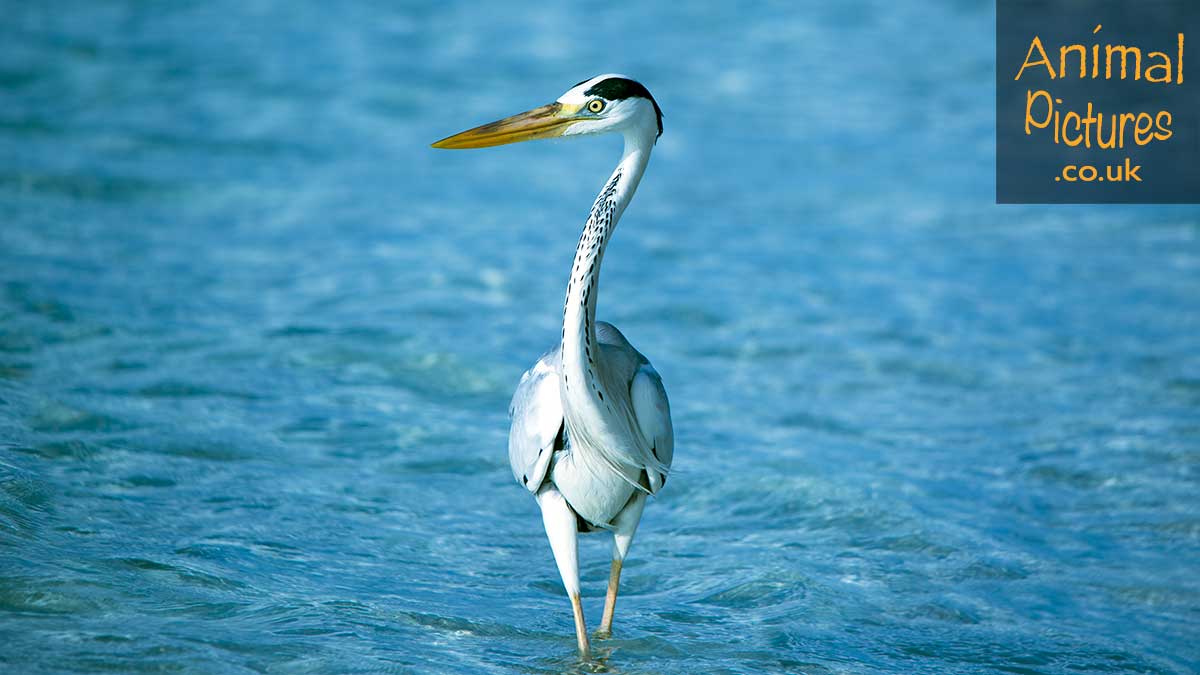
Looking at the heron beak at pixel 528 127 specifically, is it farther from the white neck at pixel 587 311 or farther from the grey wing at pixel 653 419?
the grey wing at pixel 653 419

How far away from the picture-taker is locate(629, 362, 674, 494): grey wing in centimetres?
460

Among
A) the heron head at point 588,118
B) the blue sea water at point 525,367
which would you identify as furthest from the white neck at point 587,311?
the blue sea water at point 525,367

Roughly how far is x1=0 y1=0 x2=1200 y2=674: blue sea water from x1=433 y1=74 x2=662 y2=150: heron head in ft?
5.94

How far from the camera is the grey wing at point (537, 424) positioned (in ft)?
14.8

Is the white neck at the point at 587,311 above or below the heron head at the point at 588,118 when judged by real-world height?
below

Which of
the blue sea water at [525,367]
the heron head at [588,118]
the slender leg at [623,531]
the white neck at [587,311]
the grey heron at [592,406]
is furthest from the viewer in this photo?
the blue sea water at [525,367]

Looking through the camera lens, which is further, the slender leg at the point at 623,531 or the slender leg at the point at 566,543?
the slender leg at the point at 623,531

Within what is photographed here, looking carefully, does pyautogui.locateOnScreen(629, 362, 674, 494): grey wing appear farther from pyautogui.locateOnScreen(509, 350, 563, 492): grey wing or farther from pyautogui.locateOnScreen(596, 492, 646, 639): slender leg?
pyautogui.locateOnScreen(509, 350, 563, 492): grey wing

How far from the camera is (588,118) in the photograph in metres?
4.51

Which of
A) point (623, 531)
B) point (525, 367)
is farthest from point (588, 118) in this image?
point (525, 367)

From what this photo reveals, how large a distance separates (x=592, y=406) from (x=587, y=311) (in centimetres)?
32

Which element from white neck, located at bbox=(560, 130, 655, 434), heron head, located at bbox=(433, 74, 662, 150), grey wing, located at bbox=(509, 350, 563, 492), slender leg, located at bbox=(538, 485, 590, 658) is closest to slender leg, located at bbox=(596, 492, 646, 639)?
slender leg, located at bbox=(538, 485, 590, 658)

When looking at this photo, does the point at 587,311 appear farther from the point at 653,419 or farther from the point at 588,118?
the point at 588,118

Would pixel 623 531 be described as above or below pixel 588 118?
below
